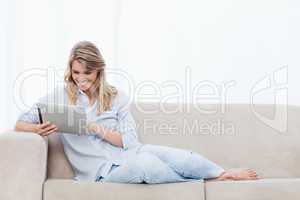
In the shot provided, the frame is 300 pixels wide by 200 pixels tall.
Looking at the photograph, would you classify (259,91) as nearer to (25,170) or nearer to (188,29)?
(188,29)

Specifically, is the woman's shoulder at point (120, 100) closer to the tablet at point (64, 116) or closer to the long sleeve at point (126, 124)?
the long sleeve at point (126, 124)

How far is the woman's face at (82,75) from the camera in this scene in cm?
250

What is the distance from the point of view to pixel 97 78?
2.58 meters

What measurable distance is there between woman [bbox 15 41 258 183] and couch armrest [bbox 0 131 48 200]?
16 cm

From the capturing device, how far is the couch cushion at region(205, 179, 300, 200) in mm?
2121

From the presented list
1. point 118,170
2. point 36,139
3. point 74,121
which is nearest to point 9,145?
point 36,139

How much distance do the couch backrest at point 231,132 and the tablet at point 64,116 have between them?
439 mm

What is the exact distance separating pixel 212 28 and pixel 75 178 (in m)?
1.39

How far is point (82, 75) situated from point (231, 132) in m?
0.80


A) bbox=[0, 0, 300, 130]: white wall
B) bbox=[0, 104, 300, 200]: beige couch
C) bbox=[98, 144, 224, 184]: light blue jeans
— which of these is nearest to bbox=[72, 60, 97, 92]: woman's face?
bbox=[0, 104, 300, 200]: beige couch

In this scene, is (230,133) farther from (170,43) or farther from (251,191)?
(170,43)

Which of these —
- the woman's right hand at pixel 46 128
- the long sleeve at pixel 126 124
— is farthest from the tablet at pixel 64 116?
the long sleeve at pixel 126 124

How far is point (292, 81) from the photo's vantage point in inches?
129

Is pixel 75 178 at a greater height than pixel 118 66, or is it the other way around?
pixel 118 66
